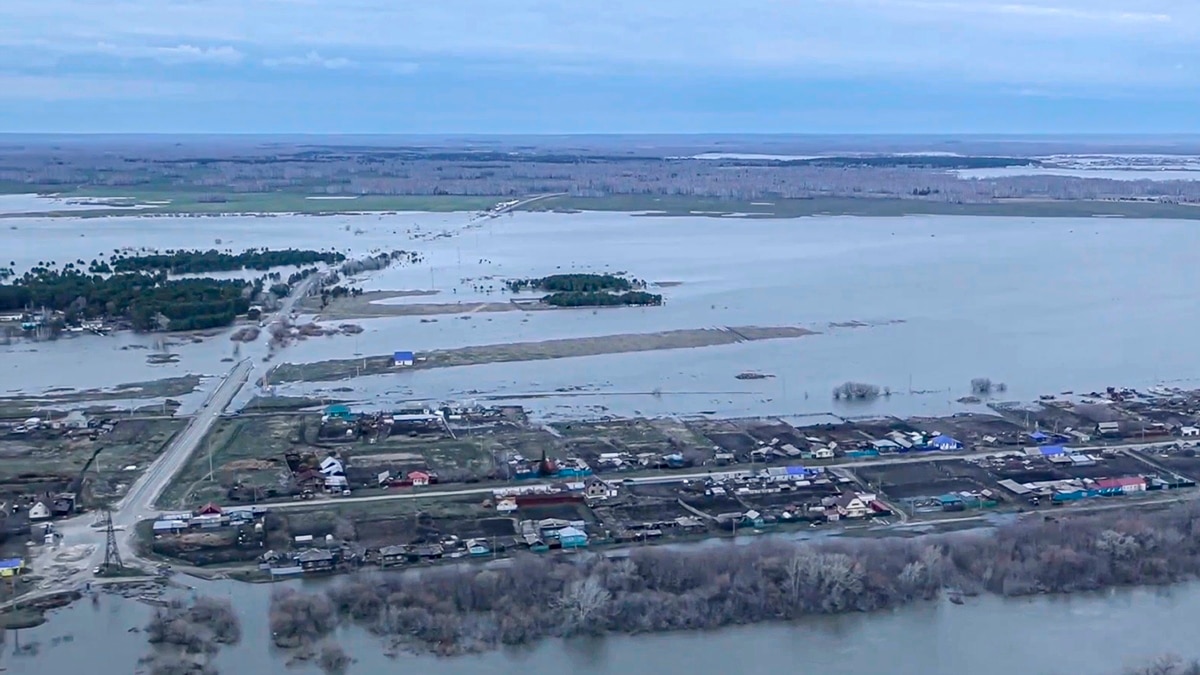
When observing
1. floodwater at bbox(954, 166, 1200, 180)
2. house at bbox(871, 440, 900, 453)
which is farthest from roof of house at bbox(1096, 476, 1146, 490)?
floodwater at bbox(954, 166, 1200, 180)

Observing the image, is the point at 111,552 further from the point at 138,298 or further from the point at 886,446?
the point at 138,298

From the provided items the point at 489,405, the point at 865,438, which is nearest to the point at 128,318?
the point at 489,405

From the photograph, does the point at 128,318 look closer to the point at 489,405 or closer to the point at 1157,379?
the point at 489,405

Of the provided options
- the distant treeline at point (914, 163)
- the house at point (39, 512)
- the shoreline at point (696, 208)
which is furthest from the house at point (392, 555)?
the distant treeline at point (914, 163)

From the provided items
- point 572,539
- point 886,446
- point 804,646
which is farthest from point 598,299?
point 804,646

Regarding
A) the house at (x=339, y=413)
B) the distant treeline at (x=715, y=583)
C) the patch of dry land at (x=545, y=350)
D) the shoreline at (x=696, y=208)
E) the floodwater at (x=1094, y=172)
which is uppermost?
the floodwater at (x=1094, y=172)

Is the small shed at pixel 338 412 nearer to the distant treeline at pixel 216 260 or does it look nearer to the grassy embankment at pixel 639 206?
the distant treeline at pixel 216 260

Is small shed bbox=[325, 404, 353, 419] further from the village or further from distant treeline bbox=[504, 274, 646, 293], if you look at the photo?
distant treeline bbox=[504, 274, 646, 293]
